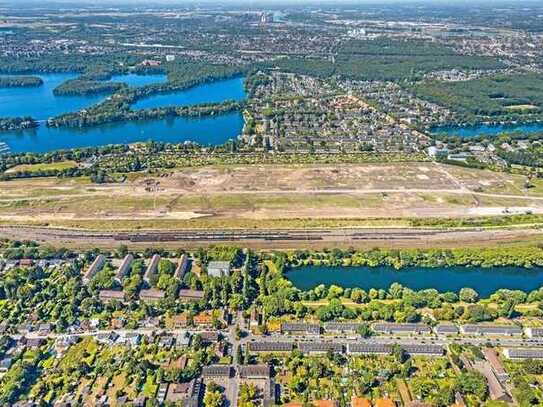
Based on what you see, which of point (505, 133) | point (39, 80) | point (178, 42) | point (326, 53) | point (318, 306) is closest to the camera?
point (318, 306)

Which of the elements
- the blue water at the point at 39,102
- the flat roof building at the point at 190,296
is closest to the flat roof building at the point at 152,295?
the flat roof building at the point at 190,296

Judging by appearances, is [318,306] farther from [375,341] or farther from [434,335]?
[434,335]

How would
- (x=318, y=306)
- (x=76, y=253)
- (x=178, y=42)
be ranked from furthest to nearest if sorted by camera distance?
(x=178, y=42)
(x=76, y=253)
(x=318, y=306)

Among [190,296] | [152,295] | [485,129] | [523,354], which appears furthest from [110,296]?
[485,129]

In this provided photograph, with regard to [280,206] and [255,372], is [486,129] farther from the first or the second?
[255,372]

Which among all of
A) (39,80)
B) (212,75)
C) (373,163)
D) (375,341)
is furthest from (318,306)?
(39,80)

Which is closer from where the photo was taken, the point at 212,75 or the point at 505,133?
the point at 505,133

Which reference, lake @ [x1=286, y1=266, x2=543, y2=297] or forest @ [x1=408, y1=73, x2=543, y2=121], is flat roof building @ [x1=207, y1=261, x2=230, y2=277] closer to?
lake @ [x1=286, y1=266, x2=543, y2=297]
